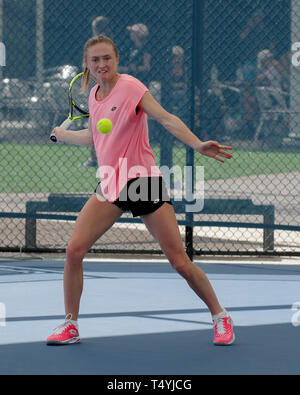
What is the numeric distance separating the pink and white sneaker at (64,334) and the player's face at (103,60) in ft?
4.72

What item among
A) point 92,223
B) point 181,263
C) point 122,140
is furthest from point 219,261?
point 122,140

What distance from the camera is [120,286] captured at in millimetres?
7555

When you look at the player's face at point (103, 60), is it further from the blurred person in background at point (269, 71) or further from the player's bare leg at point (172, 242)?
the blurred person in background at point (269, 71)

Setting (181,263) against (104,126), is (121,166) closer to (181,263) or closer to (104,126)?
(104,126)

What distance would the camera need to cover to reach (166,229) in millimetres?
5383

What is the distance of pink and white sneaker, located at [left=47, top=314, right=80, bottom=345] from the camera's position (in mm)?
5527

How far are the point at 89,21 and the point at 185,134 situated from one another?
5.96m

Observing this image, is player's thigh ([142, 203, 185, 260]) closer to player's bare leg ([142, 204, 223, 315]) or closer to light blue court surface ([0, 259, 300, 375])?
player's bare leg ([142, 204, 223, 315])

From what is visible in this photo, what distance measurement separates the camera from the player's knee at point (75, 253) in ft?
17.8

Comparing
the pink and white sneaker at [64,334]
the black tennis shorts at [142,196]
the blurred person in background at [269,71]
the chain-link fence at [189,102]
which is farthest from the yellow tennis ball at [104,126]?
the blurred person in background at [269,71]

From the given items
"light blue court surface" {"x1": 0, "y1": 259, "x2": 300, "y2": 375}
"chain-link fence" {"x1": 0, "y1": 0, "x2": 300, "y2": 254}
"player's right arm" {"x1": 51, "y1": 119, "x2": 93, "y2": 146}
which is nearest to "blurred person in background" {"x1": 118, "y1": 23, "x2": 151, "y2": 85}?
"chain-link fence" {"x1": 0, "y1": 0, "x2": 300, "y2": 254}

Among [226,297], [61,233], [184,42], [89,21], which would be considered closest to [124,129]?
[226,297]

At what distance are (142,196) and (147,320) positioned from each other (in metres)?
1.25

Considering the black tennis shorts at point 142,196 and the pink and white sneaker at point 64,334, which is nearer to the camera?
the black tennis shorts at point 142,196
